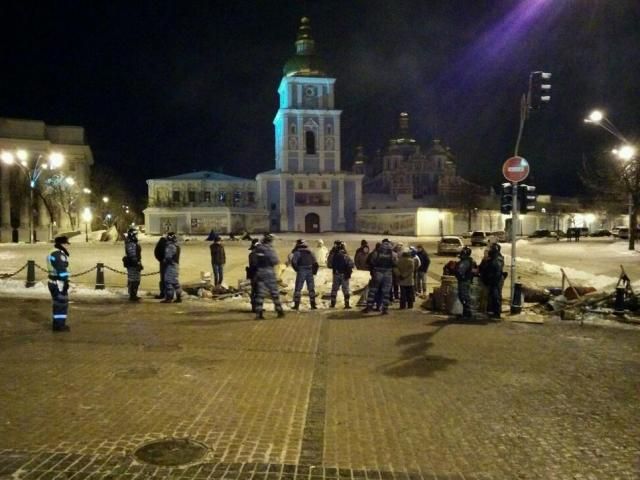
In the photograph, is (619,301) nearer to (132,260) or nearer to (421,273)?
(421,273)

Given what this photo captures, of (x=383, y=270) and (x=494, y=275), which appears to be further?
(x=383, y=270)

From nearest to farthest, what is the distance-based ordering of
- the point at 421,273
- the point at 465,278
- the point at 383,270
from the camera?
1. the point at 465,278
2. the point at 383,270
3. the point at 421,273

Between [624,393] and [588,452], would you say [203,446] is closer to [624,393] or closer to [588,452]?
[588,452]

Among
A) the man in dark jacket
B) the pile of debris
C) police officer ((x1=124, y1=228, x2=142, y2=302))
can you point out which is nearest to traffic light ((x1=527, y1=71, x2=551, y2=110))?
the man in dark jacket

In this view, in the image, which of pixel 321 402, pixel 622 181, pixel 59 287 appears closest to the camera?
pixel 321 402

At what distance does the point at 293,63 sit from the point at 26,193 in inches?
1524

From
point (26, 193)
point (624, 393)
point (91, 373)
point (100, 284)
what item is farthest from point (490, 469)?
point (26, 193)

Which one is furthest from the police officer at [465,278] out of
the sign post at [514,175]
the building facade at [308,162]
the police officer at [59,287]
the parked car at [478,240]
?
the building facade at [308,162]

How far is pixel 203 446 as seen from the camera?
536cm

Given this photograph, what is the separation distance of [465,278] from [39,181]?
6108 cm

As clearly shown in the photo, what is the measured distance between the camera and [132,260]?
15.4m

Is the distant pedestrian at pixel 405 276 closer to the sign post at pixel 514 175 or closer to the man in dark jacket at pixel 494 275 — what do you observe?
the man in dark jacket at pixel 494 275

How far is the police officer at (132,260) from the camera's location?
15.4m

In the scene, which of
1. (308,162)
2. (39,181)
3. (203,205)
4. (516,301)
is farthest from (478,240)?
(39,181)
